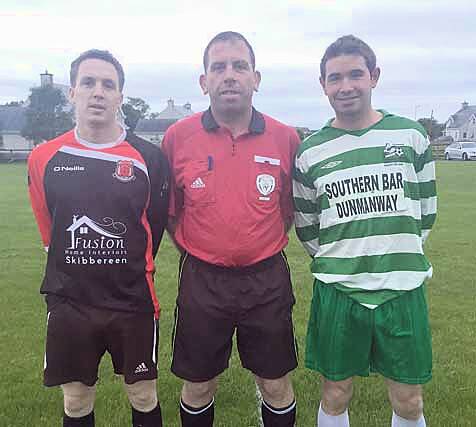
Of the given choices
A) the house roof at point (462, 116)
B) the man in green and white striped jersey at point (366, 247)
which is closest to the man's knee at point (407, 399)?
the man in green and white striped jersey at point (366, 247)

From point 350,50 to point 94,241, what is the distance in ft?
5.61

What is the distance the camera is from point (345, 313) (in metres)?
3.11

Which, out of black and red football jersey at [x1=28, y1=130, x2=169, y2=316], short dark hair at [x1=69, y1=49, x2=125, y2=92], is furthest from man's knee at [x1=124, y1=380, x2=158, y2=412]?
short dark hair at [x1=69, y1=49, x2=125, y2=92]

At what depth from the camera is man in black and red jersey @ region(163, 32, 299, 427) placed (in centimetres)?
324

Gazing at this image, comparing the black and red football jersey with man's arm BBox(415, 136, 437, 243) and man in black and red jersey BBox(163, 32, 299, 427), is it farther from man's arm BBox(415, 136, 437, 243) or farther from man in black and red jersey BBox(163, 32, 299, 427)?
man's arm BBox(415, 136, 437, 243)

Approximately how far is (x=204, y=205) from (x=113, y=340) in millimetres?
883

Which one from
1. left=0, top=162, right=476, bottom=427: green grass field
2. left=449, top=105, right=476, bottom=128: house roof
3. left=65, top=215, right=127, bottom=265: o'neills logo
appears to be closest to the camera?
left=65, top=215, right=127, bottom=265: o'neills logo

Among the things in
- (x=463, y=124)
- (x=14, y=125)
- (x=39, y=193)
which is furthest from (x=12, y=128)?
(x=39, y=193)

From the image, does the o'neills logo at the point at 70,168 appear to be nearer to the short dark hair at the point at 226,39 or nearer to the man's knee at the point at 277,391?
the short dark hair at the point at 226,39

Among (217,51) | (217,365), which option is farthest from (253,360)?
(217,51)

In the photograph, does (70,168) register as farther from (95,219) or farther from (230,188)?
(230,188)

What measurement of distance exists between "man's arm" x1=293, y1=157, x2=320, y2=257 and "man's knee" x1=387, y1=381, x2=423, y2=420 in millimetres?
884

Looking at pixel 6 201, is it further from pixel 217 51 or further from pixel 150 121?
pixel 150 121

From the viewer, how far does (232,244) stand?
10.5 ft
